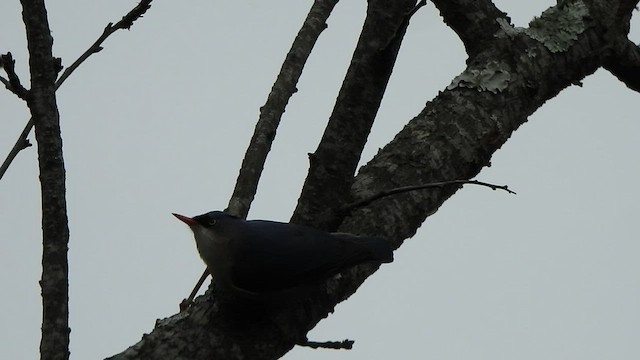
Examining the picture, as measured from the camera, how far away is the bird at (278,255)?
2.52 meters

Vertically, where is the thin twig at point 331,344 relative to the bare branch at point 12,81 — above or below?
below

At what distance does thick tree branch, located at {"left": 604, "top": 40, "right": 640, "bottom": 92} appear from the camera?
348cm

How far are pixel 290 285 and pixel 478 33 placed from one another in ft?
4.27

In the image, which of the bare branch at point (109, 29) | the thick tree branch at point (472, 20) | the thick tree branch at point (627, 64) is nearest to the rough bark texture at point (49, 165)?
the bare branch at point (109, 29)

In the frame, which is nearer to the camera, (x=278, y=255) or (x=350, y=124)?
(x=350, y=124)

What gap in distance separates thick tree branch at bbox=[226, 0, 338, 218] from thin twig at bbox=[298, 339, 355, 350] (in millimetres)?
759

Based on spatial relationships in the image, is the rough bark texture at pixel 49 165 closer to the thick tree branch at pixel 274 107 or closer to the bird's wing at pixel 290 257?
the bird's wing at pixel 290 257

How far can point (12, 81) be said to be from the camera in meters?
2.08

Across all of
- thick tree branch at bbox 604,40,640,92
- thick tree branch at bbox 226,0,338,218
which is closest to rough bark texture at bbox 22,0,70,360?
thick tree branch at bbox 226,0,338,218

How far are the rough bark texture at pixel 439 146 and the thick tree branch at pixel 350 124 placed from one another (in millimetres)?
11

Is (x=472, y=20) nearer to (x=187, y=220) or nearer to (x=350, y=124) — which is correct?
(x=350, y=124)

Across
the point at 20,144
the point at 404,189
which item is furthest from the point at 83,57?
the point at 404,189

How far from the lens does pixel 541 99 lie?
10.4 ft

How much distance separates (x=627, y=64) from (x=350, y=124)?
Result: 1.54m
